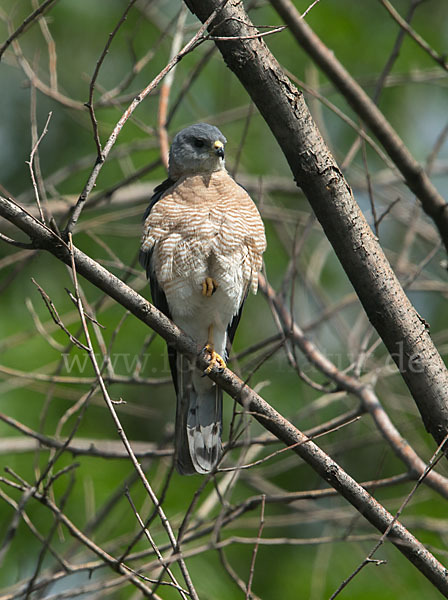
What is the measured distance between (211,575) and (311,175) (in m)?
2.77

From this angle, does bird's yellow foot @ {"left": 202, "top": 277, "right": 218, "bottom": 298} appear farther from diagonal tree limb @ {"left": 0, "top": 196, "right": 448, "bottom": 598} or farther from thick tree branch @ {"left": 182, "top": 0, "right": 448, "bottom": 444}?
thick tree branch @ {"left": 182, "top": 0, "right": 448, "bottom": 444}

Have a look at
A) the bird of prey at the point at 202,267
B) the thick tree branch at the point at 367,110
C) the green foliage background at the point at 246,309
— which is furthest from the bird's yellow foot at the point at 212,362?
the thick tree branch at the point at 367,110

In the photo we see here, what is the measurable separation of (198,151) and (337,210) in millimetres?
1420

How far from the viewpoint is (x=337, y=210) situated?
2.34m

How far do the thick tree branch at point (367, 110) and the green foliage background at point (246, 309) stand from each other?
1.52 meters

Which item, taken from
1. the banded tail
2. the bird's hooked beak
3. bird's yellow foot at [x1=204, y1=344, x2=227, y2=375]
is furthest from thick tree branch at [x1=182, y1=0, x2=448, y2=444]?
the bird's hooked beak

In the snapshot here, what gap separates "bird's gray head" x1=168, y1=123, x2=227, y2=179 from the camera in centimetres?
355

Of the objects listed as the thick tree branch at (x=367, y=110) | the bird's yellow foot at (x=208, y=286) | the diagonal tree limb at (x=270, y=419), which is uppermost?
the thick tree branch at (x=367, y=110)

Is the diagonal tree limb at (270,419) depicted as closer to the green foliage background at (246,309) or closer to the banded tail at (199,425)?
the banded tail at (199,425)

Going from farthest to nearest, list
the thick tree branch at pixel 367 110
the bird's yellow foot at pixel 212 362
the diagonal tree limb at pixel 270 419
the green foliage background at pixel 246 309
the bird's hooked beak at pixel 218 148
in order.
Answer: the green foliage background at pixel 246 309
the bird's hooked beak at pixel 218 148
the bird's yellow foot at pixel 212 362
the diagonal tree limb at pixel 270 419
the thick tree branch at pixel 367 110

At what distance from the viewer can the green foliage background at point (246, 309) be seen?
4.08m

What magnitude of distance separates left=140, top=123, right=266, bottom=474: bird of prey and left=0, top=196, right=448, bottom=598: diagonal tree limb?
0.70 metres

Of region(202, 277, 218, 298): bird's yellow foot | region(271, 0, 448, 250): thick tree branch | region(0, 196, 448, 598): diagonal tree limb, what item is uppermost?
region(271, 0, 448, 250): thick tree branch

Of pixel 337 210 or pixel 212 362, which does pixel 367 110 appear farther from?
pixel 212 362
